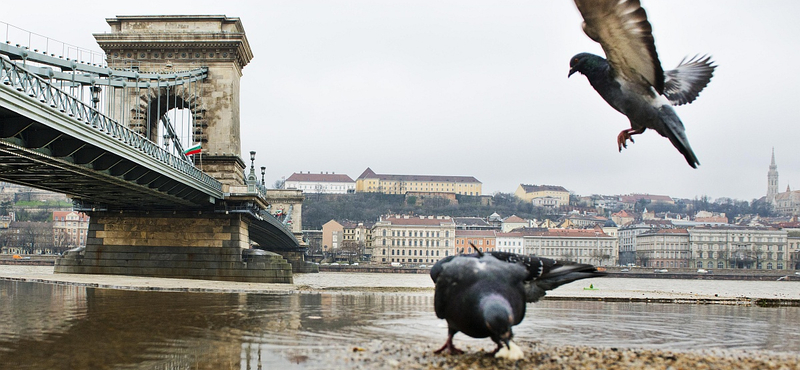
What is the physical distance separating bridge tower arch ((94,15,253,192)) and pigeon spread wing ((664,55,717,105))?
28.0 metres

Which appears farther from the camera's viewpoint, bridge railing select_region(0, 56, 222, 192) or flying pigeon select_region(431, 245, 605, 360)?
bridge railing select_region(0, 56, 222, 192)

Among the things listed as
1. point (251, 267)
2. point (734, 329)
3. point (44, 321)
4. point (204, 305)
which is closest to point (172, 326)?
point (44, 321)

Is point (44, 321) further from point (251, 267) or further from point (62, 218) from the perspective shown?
point (62, 218)

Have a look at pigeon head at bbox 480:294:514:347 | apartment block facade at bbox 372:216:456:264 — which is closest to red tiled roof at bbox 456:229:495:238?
apartment block facade at bbox 372:216:456:264

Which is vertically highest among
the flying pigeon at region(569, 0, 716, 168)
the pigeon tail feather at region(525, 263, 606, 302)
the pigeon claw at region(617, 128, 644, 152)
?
the flying pigeon at region(569, 0, 716, 168)

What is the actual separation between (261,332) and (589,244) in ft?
423

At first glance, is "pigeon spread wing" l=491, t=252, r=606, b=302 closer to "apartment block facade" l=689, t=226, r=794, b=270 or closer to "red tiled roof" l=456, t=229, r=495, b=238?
"red tiled roof" l=456, t=229, r=495, b=238

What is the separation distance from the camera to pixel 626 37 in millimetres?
4312

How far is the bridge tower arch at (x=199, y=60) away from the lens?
1259 inches

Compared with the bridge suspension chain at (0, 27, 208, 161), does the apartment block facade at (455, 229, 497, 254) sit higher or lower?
lower

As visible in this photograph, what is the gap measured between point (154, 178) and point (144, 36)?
10.0m

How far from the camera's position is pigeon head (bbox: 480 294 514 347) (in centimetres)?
525

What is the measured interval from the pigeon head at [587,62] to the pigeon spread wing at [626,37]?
0.11m

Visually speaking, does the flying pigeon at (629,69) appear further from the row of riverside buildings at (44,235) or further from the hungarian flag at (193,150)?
the row of riverside buildings at (44,235)
